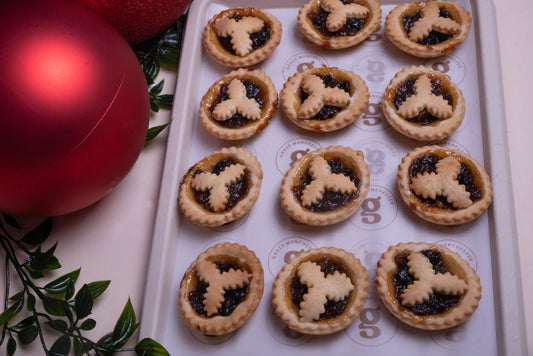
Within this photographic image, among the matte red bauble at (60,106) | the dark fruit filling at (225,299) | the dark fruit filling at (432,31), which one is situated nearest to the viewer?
the matte red bauble at (60,106)

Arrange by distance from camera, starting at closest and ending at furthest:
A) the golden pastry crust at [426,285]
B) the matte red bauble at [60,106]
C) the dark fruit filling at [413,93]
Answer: the matte red bauble at [60,106], the golden pastry crust at [426,285], the dark fruit filling at [413,93]

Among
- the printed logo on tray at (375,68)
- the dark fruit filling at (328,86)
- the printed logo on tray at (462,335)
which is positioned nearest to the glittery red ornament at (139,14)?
the dark fruit filling at (328,86)

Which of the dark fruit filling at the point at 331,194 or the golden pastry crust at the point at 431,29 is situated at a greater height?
the golden pastry crust at the point at 431,29

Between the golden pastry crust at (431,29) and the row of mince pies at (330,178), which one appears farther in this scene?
the golden pastry crust at (431,29)

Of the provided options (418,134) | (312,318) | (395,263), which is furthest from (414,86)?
(312,318)

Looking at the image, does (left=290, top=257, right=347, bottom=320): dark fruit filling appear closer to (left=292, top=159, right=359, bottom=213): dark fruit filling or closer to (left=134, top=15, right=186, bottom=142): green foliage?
(left=292, top=159, right=359, bottom=213): dark fruit filling

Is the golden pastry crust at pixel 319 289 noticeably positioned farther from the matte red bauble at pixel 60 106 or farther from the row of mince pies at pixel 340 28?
the row of mince pies at pixel 340 28

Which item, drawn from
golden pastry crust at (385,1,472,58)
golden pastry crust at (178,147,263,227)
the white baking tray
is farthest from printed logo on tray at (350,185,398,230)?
golden pastry crust at (385,1,472,58)
